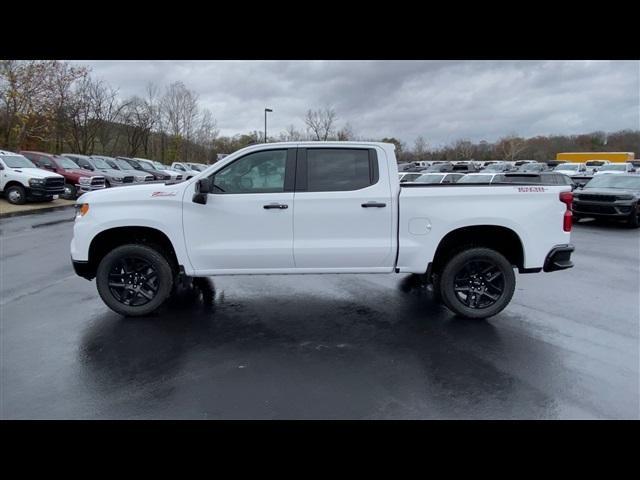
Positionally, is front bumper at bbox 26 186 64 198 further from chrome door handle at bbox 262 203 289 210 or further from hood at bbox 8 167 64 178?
chrome door handle at bbox 262 203 289 210

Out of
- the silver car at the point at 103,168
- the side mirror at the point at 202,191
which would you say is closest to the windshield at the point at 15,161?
the silver car at the point at 103,168

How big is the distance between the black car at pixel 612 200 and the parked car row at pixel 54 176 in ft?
43.1

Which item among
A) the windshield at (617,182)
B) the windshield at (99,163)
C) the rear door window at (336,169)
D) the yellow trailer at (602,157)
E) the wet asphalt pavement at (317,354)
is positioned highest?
the yellow trailer at (602,157)

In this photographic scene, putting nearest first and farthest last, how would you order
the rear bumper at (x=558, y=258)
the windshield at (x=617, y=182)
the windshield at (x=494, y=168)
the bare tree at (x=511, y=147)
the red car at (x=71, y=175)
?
the rear bumper at (x=558, y=258)
the windshield at (x=617, y=182)
the red car at (x=71, y=175)
the windshield at (x=494, y=168)
the bare tree at (x=511, y=147)

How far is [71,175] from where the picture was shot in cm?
1950

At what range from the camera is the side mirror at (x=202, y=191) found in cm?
450

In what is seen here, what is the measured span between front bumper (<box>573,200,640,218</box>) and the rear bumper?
1032cm

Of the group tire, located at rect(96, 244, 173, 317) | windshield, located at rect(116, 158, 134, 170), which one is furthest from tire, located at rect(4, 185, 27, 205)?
tire, located at rect(96, 244, 173, 317)

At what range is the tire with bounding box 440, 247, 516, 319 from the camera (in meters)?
4.75

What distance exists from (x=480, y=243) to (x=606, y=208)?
1081 centimetres

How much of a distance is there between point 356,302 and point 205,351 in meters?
2.26

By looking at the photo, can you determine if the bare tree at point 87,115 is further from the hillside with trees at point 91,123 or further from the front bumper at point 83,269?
the front bumper at point 83,269
